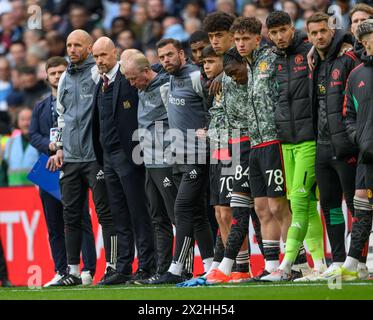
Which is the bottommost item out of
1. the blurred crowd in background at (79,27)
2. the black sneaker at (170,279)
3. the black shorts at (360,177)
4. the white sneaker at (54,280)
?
the white sneaker at (54,280)

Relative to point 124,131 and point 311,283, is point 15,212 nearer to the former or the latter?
point 124,131

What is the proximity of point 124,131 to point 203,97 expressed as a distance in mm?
1069

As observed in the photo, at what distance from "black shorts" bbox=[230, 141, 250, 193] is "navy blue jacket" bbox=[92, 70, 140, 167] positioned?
144 centimetres

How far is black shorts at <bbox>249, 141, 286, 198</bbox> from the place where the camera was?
1105 centimetres

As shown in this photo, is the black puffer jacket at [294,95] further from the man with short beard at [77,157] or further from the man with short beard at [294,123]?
the man with short beard at [77,157]

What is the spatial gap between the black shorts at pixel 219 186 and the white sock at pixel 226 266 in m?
0.70

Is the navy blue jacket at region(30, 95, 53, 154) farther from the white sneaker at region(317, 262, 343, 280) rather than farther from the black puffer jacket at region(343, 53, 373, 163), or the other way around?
the black puffer jacket at region(343, 53, 373, 163)

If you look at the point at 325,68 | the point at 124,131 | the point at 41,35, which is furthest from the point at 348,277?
the point at 41,35

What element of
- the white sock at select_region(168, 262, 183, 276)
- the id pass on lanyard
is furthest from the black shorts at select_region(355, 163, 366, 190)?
the id pass on lanyard

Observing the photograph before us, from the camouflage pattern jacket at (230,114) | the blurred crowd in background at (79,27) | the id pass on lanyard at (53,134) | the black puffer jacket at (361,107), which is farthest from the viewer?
the blurred crowd in background at (79,27)

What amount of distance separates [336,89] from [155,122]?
2326 mm

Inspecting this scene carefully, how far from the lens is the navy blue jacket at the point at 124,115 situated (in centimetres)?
1252

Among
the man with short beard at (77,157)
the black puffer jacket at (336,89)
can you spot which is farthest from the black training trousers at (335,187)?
the man with short beard at (77,157)

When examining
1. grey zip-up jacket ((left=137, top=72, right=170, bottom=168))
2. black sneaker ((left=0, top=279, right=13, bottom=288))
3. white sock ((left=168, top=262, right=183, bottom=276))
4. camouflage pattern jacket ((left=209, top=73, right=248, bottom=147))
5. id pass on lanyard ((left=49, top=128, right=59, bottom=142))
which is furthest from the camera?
black sneaker ((left=0, top=279, right=13, bottom=288))
